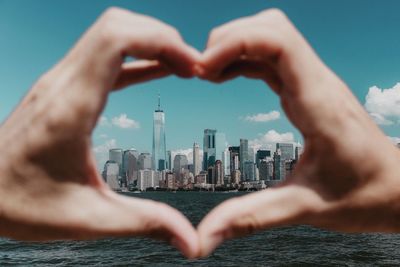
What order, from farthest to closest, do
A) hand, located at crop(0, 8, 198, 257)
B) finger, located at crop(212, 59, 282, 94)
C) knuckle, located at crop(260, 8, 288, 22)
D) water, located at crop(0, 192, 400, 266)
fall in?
water, located at crop(0, 192, 400, 266) → finger, located at crop(212, 59, 282, 94) → knuckle, located at crop(260, 8, 288, 22) → hand, located at crop(0, 8, 198, 257)

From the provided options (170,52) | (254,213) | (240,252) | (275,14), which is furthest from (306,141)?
(240,252)

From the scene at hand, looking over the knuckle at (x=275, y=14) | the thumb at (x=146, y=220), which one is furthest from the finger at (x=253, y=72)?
the thumb at (x=146, y=220)

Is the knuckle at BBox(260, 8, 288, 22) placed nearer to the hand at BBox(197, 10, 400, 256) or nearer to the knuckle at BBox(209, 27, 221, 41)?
the hand at BBox(197, 10, 400, 256)

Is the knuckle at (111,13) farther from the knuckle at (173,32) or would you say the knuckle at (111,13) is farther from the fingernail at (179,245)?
the fingernail at (179,245)

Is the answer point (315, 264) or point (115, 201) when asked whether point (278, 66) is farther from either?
point (315, 264)

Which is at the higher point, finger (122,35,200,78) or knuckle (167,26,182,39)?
knuckle (167,26,182,39)

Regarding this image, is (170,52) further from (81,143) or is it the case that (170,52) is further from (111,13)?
(81,143)

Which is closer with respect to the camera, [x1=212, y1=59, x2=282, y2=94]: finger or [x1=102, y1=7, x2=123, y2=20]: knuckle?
[x1=102, y1=7, x2=123, y2=20]: knuckle

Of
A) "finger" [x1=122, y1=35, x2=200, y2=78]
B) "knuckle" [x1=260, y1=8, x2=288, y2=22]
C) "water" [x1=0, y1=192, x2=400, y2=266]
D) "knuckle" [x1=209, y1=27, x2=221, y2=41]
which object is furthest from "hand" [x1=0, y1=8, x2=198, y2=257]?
"water" [x1=0, y1=192, x2=400, y2=266]
